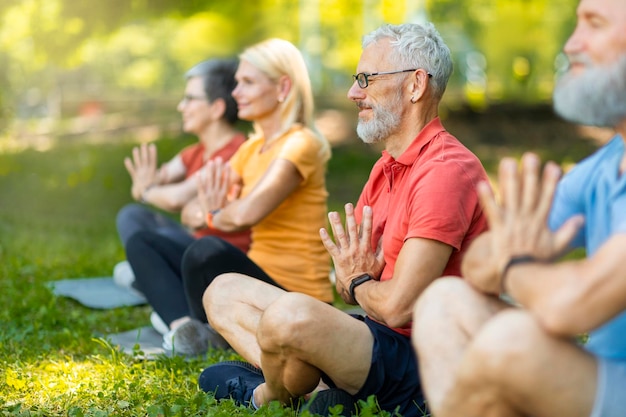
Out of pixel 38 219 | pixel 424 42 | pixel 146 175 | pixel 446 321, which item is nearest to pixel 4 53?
pixel 38 219

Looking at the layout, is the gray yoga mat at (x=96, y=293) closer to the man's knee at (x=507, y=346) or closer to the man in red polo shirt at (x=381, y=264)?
the man in red polo shirt at (x=381, y=264)

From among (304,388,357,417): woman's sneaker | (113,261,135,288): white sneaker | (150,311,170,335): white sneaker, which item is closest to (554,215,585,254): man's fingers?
(304,388,357,417): woman's sneaker

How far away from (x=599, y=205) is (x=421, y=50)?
3.76 feet

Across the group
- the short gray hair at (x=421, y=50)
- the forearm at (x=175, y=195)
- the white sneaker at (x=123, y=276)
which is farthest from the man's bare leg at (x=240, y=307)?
the white sneaker at (x=123, y=276)

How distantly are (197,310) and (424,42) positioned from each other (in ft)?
5.75

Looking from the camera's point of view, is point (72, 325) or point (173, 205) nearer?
point (72, 325)

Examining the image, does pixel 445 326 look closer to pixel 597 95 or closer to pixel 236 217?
pixel 597 95

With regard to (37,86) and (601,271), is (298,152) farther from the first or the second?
(37,86)

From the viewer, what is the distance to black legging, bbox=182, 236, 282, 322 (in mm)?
3945

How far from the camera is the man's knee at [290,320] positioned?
2.68m

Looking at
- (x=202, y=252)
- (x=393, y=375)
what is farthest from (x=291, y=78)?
(x=393, y=375)

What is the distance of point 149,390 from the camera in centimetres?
350

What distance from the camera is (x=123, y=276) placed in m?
5.85

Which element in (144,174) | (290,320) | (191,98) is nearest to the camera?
(290,320)
